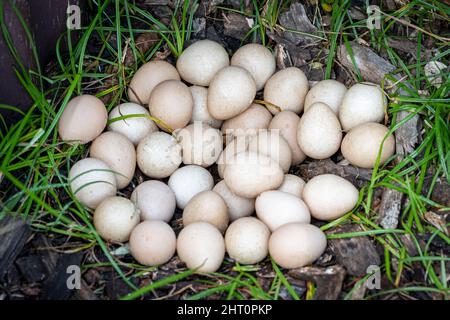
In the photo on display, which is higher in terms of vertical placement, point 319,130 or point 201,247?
point 319,130

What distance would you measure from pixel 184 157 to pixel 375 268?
100 cm

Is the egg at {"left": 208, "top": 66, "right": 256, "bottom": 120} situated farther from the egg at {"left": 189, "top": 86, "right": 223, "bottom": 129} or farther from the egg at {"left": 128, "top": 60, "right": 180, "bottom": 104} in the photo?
the egg at {"left": 128, "top": 60, "right": 180, "bottom": 104}

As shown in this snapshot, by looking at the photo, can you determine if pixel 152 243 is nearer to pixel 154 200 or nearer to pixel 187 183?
pixel 154 200

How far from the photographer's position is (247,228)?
7.77 ft

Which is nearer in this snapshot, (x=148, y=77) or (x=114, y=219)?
(x=114, y=219)

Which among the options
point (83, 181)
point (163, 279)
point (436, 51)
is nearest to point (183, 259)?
point (163, 279)

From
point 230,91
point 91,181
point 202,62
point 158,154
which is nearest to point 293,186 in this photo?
point 230,91

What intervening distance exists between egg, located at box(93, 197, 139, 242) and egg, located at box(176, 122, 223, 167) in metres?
0.43

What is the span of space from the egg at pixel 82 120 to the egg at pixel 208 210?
0.57 meters

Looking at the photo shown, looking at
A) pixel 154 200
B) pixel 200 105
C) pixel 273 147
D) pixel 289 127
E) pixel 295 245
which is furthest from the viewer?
pixel 200 105

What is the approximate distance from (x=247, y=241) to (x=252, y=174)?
30cm

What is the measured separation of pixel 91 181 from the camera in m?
2.47

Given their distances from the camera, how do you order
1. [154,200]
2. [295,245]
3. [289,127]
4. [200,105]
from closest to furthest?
1. [295,245]
2. [154,200]
3. [289,127]
4. [200,105]

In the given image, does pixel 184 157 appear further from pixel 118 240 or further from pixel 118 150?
pixel 118 240
